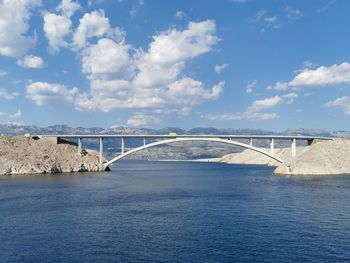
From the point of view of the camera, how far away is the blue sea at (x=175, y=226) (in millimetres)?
34688

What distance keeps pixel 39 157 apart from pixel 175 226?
88699 mm

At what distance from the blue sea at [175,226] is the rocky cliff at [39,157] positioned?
45.6 meters

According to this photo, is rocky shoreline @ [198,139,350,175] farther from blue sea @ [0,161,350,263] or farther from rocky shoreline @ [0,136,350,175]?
blue sea @ [0,161,350,263]

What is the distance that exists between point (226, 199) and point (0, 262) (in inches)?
1703

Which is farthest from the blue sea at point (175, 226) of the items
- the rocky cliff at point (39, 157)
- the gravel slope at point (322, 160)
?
the rocky cliff at point (39, 157)

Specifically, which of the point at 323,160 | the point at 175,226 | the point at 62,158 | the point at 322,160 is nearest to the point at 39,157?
the point at 62,158

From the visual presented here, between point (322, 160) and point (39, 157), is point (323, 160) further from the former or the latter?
point (39, 157)

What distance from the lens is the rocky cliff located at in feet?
385

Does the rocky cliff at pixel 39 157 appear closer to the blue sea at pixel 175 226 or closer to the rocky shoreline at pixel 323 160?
the blue sea at pixel 175 226

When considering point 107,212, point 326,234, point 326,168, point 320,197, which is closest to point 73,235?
point 107,212

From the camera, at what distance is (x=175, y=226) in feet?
150

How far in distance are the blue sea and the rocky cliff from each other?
45612 millimetres

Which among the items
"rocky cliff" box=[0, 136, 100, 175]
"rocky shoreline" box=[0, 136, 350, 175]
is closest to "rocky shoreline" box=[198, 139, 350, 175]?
"rocky shoreline" box=[0, 136, 350, 175]

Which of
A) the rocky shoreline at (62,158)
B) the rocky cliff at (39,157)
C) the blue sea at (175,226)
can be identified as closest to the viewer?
the blue sea at (175,226)
